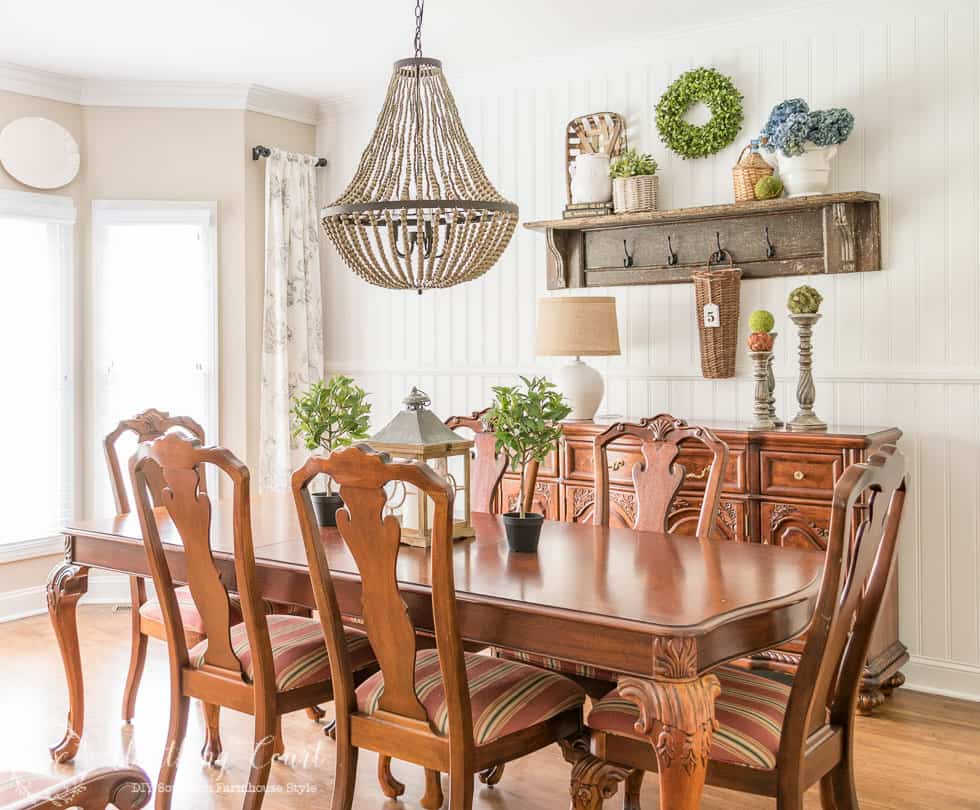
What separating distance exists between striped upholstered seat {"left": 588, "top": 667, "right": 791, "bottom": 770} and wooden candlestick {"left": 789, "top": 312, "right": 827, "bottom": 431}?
1576mm

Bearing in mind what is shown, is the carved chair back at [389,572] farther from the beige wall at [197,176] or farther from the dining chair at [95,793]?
the beige wall at [197,176]

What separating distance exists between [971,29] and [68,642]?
3818mm

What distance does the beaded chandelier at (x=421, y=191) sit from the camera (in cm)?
253

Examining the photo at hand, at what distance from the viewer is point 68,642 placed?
122 inches

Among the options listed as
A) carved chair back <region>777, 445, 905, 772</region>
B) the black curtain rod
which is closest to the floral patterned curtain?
the black curtain rod

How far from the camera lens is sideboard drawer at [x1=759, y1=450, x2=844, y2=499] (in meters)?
3.52

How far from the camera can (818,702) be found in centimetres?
209

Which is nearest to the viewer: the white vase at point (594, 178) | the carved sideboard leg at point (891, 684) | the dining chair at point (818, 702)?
the dining chair at point (818, 702)

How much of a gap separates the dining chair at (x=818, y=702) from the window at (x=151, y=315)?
3.63 meters

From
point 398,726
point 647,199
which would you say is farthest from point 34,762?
point 647,199

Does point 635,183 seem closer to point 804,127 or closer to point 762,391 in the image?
point 804,127

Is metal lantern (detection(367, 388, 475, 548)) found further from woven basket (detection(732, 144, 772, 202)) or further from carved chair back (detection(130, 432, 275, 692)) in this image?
woven basket (detection(732, 144, 772, 202))

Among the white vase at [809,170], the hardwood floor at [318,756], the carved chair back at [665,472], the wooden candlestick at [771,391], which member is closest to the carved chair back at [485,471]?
the carved chair back at [665,472]

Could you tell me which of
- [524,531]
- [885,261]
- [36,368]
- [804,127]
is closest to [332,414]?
[524,531]
